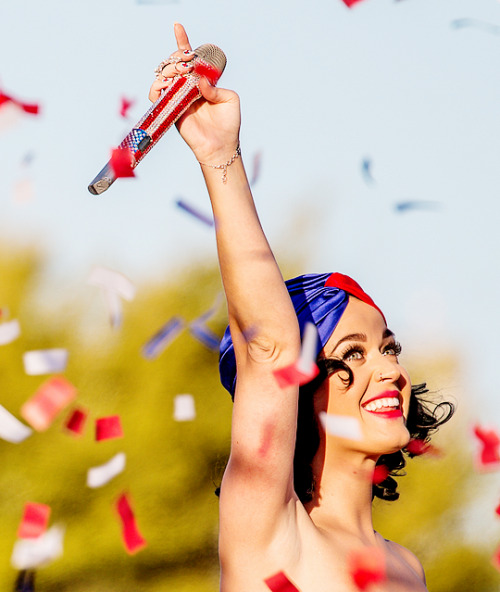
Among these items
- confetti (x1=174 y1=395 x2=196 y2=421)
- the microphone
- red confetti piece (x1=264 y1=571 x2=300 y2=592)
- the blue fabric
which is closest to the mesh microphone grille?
the microphone

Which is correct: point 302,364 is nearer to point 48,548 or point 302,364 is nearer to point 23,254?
point 48,548

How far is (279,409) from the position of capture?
7.72 ft

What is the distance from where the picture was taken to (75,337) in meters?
9.24

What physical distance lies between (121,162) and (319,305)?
1109 millimetres

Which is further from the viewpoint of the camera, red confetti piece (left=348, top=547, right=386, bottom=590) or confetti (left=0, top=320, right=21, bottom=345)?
confetti (left=0, top=320, right=21, bottom=345)

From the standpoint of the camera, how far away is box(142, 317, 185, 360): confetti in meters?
9.77

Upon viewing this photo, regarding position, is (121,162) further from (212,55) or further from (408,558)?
(408,558)

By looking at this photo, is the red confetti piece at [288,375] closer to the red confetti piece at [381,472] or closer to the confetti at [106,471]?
the red confetti piece at [381,472]

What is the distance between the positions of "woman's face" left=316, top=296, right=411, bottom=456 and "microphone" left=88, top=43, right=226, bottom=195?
0.96 meters

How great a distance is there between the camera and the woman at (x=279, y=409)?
7.50 ft

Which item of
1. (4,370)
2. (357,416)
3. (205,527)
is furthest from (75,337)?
(357,416)

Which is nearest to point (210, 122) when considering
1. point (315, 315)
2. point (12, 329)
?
point (315, 315)

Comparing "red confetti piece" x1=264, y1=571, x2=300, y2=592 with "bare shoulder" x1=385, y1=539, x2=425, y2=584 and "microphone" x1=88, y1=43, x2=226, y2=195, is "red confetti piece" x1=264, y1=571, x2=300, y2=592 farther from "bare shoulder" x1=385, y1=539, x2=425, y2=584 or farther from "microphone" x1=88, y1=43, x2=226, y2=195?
"microphone" x1=88, y1=43, x2=226, y2=195

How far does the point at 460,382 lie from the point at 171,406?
2.97 metres
